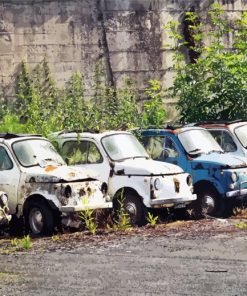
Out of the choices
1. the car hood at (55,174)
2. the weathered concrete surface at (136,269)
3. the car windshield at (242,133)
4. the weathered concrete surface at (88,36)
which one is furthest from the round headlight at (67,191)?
the weathered concrete surface at (88,36)

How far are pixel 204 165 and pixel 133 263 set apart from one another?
5151mm

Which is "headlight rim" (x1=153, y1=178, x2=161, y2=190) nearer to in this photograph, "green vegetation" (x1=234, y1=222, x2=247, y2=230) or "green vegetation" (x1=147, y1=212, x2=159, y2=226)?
"green vegetation" (x1=147, y1=212, x2=159, y2=226)

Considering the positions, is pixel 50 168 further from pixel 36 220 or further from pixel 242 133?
pixel 242 133

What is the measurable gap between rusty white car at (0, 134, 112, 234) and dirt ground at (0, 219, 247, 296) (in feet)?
1.42

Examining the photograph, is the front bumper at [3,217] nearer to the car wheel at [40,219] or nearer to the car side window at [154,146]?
the car wheel at [40,219]

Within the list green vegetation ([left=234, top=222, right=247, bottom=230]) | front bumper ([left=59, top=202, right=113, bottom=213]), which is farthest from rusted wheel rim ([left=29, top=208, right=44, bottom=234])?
green vegetation ([left=234, top=222, right=247, bottom=230])

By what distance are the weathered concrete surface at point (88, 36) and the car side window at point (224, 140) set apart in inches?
298

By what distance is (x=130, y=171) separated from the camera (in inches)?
539

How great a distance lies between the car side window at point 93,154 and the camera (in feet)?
46.3

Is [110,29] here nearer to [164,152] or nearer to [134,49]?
[134,49]

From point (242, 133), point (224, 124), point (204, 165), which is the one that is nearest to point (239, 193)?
point (204, 165)

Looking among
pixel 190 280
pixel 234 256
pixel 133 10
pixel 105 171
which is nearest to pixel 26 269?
pixel 190 280

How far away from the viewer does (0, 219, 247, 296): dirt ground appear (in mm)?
8714

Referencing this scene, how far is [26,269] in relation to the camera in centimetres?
981
